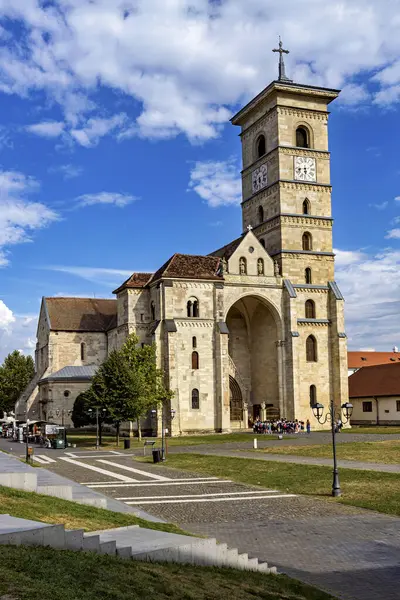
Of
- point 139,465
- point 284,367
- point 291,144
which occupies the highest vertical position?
point 291,144

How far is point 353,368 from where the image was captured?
95250 millimetres

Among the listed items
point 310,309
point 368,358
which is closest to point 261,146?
point 310,309

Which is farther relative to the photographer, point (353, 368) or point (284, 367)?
point (353, 368)

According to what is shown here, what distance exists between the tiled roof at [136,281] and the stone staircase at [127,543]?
53134 millimetres

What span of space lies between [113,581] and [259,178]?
6519cm

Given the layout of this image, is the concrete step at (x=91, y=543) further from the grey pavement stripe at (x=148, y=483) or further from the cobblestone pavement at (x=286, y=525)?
the grey pavement stripe at (x=148, y=483)

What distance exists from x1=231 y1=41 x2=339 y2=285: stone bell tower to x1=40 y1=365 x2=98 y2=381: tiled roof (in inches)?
886

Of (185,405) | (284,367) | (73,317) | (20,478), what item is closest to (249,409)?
(284,367)

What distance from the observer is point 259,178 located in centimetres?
7156

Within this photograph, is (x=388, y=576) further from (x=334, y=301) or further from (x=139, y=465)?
→ (x=334, y=301)

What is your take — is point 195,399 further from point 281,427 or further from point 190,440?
point 281,427

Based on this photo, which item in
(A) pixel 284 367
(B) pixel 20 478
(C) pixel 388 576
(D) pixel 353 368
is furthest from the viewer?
(D) pixel 353 368

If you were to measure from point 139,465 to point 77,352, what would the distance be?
4115 centimetres

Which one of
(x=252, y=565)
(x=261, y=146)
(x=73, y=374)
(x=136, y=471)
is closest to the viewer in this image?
(x=252, y=565)
